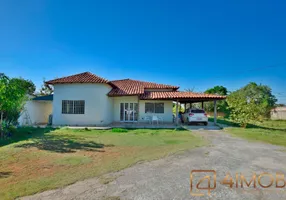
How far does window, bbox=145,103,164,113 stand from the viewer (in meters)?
19.5

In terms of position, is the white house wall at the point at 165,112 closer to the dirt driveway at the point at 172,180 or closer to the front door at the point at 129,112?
the front door at the point at 129,112

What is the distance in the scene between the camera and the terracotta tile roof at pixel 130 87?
60.3 feet

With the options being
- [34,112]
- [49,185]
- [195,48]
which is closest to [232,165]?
[49,185]

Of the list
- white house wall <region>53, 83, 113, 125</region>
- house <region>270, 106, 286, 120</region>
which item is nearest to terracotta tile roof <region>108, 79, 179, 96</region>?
white house wall <region>53, 83, 113, 125</region>

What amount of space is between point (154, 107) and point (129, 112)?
117 inches

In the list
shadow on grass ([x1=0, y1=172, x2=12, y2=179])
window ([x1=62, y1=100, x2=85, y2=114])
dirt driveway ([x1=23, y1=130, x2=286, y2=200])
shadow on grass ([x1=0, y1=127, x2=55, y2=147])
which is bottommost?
dirt driveway ([x1=23, y1=130, x2=286, y2=200])

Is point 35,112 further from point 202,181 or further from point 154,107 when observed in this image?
point 202,181

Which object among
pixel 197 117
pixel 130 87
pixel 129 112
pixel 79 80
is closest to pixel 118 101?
pixel 129 112

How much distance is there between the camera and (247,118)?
1634cm

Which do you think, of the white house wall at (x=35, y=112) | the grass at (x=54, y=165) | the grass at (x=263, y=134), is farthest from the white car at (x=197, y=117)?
the white house wall at (x=35, y=112)

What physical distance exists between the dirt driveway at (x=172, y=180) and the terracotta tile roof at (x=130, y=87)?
12547mm

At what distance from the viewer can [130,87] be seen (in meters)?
21.0

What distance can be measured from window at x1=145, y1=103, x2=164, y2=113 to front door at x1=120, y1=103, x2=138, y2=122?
1275 mm

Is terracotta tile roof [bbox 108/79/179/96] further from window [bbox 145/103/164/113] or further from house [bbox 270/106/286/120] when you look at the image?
house [bbox 270/106/286/120]
